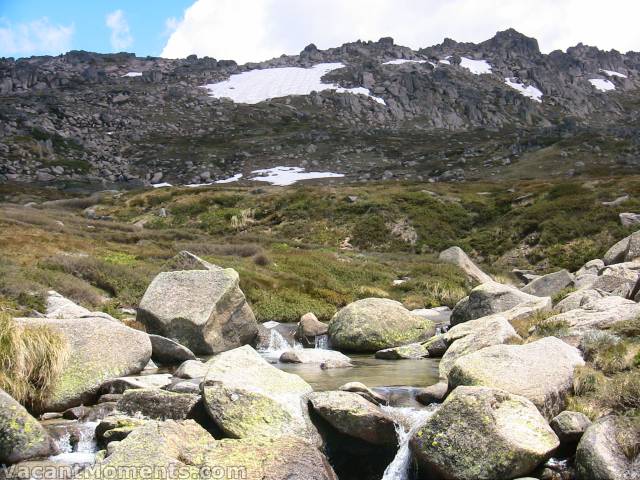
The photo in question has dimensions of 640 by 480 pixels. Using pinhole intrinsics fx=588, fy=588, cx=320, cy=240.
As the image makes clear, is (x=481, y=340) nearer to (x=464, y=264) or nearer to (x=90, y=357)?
(x=90, y=357)

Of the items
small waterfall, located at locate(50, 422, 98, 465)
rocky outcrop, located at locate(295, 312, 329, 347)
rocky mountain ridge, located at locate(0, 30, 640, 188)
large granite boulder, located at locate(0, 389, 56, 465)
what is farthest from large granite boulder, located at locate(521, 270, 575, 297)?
rocky mountain ridge, located at locate(0, 30, 640, 188)

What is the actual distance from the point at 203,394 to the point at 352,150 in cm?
11900

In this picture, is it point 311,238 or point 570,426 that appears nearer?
point 570,426

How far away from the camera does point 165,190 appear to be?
7606 cm

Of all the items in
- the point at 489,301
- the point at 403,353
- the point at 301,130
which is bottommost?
the point at 403,353

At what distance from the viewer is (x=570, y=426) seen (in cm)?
957

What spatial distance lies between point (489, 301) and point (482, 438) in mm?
13651

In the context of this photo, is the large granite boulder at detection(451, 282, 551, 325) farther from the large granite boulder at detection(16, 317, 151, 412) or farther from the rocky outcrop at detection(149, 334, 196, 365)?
the large granite boulder at detection(16, 317, 151, 412)

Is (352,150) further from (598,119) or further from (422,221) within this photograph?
(598,119)

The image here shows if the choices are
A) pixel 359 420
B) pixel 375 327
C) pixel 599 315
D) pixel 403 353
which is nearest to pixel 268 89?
pixel 375 327

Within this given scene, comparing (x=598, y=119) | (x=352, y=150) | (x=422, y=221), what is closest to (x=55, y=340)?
(x=422, y=221)

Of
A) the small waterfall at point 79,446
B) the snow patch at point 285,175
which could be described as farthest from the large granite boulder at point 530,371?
the snow patch at point 285,175

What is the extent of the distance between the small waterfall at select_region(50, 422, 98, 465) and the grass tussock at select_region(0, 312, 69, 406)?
1.33m

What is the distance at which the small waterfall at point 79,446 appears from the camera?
9406 millimetres
